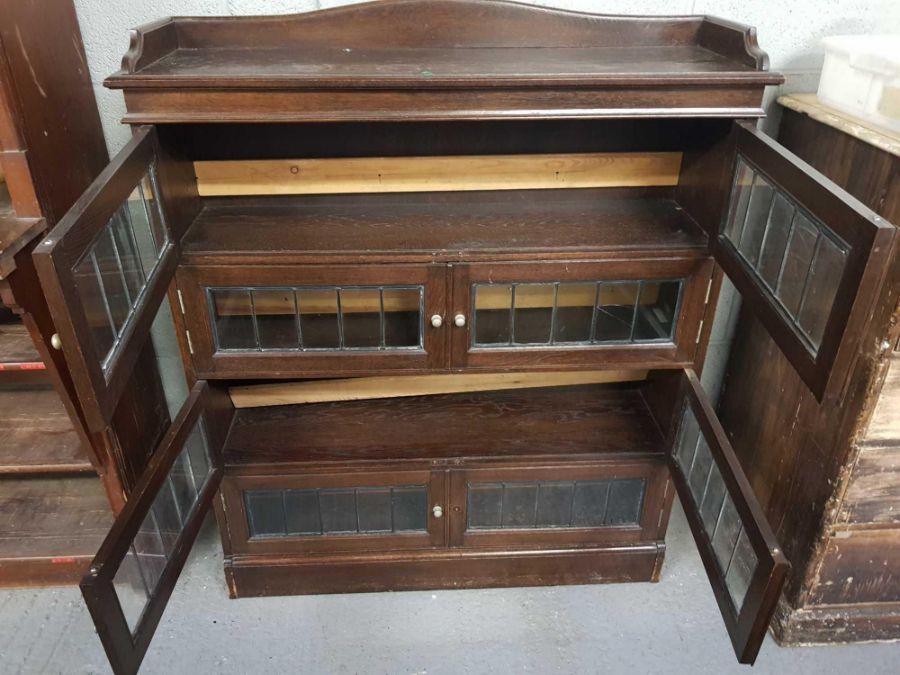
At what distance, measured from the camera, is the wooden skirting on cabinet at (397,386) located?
68.7 inches

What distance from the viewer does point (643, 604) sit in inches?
69.2

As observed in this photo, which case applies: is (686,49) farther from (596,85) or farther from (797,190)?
(797,190)

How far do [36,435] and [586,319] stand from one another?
135 cm

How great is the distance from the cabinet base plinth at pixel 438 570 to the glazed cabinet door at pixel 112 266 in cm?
82

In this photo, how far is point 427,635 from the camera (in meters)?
1.69

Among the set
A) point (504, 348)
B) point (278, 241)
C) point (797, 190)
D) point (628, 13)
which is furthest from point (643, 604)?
point (628, 13)

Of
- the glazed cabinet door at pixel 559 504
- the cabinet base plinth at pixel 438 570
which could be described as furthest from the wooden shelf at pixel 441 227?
the cabinet base plinth at pixel 438 570

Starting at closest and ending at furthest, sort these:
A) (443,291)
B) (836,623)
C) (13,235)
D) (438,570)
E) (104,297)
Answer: (104,297) < (13,235) < (443,291) < (836,623) < (438,570)

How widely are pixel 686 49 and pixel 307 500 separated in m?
1.32

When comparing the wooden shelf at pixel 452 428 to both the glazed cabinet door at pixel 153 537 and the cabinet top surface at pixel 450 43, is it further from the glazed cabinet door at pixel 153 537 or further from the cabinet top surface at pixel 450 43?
the cabinet top surface at pixel 450 43

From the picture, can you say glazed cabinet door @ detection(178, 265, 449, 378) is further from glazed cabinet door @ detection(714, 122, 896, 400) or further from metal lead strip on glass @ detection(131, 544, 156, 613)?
glazed cabinet door @ detection(714, 122, 896, 400)

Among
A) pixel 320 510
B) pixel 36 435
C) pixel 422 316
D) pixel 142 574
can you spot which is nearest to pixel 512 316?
pixel 422 316

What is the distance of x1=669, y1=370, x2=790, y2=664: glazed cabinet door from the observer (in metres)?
1.05

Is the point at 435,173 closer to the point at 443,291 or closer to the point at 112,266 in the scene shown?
the point at 443,291
